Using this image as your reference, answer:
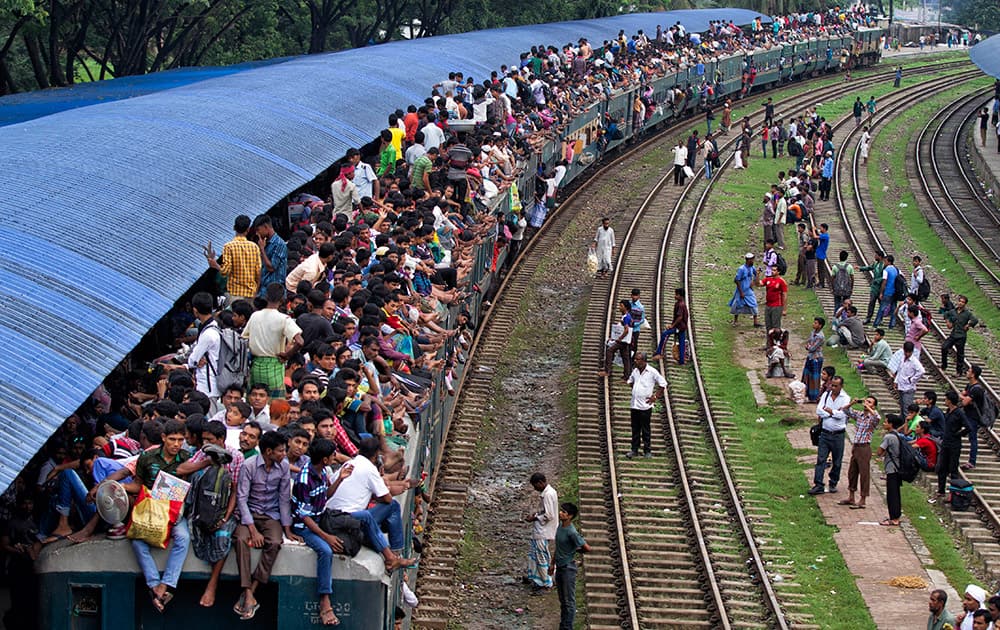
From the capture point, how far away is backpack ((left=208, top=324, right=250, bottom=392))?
10.2m

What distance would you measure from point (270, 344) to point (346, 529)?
245 centimetres

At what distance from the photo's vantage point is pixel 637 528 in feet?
48.1

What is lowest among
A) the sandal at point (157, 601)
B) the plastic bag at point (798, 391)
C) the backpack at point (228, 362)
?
the plastic bag at point (798, 391)

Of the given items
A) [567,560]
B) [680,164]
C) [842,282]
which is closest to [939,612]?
[567,560]

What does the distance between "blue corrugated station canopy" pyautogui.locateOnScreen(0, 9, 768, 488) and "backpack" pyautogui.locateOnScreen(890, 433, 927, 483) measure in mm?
7248

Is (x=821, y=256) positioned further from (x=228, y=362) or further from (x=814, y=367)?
(x=228, y=362)

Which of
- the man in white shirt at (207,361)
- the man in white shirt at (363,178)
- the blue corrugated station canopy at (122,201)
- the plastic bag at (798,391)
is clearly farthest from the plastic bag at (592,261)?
the man in white shirt at (207,361)

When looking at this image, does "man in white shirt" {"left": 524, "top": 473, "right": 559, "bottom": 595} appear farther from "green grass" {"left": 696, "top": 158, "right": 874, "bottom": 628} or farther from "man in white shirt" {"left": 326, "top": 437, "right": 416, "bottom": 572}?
"man in white shirt" {"left": 326, "top": 437, "right": 416, "bottom": 572}

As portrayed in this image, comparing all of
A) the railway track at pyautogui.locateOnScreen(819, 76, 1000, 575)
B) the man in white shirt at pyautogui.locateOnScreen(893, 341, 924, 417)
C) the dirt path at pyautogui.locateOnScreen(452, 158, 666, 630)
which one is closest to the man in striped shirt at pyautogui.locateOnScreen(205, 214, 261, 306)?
the dirt path at pyautogui.locateOnScreen(452, 158, 666, 630)

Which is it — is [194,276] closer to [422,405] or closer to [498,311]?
[422,405]

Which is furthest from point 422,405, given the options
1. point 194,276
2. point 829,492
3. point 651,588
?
point 829,492

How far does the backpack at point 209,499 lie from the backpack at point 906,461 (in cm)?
854

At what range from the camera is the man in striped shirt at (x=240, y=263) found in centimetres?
1212

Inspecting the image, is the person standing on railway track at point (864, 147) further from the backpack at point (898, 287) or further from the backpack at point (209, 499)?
the backpack at point (209, 499)
